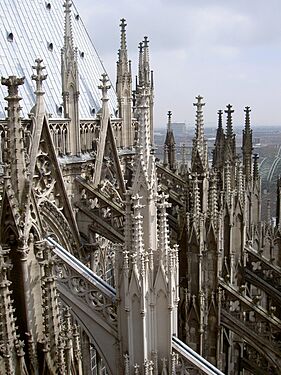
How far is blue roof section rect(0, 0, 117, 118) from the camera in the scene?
11.5 meters

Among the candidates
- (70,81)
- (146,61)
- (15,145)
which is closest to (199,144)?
(70,81)

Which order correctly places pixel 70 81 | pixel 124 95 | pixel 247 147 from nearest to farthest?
1. pixel 70 81
2. pixel 124 95
3. pixel 247 147

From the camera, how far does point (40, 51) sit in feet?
41.6

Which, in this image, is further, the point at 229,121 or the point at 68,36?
the point at 229,121

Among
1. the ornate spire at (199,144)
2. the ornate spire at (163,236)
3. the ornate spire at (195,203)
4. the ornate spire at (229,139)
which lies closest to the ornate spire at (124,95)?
the ornate spire at (229,139)

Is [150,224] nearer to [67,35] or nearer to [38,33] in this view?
[67,35]

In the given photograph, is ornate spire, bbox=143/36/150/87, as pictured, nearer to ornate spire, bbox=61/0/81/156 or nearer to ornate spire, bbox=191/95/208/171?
ornate spire, bbox=61/0/81/156

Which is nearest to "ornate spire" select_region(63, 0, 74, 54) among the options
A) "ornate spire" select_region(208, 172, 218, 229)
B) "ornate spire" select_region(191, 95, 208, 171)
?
"ornate spire" select_region(191, 95, 208, 171)

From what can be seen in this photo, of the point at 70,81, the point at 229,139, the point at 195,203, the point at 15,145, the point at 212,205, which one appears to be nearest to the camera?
the point at 15,145

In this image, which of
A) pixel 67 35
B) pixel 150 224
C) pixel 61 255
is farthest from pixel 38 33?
pixel 150 224

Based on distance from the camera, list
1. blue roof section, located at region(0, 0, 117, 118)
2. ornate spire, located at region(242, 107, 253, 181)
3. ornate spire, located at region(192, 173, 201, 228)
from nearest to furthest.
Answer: ornate spire, located at region(192, 173, 201, 228) < blue roof section, located at region(0, 0, 117, 118) < ornate spire, located at region(242, 107, 253, 181)

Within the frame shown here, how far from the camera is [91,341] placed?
704cm

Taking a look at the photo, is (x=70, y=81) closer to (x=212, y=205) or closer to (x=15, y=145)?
(x=212, y=205)

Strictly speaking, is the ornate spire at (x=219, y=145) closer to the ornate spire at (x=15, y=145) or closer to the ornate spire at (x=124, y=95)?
the ornate spire at (x=124, y=95)
